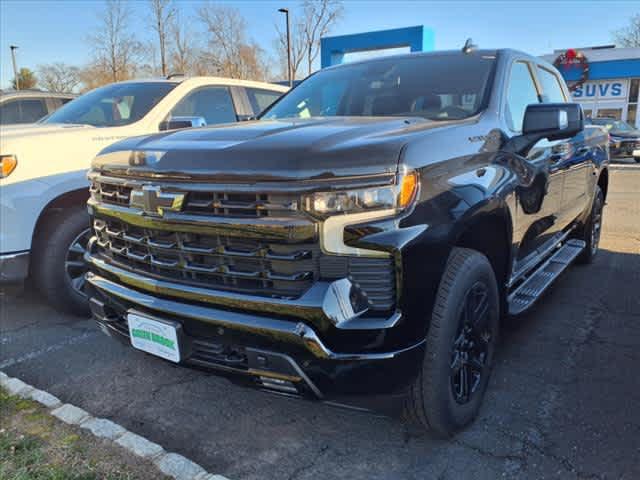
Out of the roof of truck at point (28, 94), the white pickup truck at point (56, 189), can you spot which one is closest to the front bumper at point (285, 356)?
the white pickup truck at point (56, 189)

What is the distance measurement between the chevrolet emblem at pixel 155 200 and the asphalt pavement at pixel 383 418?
28.7 inches

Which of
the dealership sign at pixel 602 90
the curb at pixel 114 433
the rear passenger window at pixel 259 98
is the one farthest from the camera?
the dealership sign at pixel 602 90

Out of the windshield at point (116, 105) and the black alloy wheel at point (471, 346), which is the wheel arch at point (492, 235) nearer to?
the black alloy wheel at point (471, 346)

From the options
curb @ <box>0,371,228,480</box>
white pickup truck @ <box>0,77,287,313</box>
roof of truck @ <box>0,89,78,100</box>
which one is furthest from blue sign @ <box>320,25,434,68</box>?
curb @ <box>0,371,228,480</box>

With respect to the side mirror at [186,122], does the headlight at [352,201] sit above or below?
below

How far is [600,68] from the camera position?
26.9 meters

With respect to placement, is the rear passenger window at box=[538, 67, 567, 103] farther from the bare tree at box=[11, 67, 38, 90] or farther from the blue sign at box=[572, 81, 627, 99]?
the bare tree at box=[11, 67, 38, 90]

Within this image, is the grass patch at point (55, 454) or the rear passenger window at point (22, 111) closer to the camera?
the grass patch at point (55, 454)

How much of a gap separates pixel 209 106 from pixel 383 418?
3.61 meters

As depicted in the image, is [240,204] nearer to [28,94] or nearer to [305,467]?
[305,467]

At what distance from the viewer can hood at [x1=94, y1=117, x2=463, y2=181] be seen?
1848 mm

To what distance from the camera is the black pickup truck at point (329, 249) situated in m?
1.82

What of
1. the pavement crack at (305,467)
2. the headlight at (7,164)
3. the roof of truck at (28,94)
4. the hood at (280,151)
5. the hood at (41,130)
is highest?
the roof of truck at (28,94)

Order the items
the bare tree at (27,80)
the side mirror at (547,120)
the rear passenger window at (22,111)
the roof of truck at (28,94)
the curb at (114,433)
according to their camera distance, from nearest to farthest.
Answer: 1. the curb at (114,433)
2. the side mirror at (547,120)
3. the roof of truck at (28,94)
4. the rear passenger window at (22,111)
5. the bare tree at (27,80)
